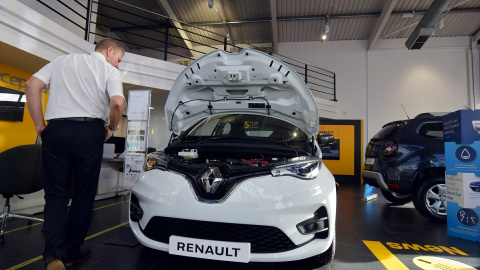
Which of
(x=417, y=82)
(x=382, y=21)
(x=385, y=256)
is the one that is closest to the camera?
(x=385, y=256)

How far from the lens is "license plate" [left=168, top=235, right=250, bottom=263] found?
158 centimetres

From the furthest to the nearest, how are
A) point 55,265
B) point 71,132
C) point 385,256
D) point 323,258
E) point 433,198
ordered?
point 433,198 → point 385,256 → point 323,258 → point 71,132 → point 55,265

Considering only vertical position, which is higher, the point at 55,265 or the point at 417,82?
the point at 417,82

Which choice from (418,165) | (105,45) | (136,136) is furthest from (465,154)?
(105,45)

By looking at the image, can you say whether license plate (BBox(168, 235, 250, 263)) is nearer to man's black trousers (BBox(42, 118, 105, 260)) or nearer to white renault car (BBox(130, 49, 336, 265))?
white renault car (BBox(130, 49, 336, 265))

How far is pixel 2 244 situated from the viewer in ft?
8.30

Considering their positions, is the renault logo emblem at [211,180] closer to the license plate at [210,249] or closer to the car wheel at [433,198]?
the license plate at [210,249]

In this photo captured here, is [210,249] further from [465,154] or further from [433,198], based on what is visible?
[433,198]

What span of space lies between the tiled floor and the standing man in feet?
1.30

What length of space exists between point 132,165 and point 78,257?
98 centimetres

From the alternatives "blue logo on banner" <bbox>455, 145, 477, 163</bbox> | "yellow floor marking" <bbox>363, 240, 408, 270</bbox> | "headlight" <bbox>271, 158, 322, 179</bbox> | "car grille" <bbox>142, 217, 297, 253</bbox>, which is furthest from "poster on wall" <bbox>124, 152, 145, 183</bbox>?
"blue logo on banner" <bbox>455, 145, 477, 163</bbox>

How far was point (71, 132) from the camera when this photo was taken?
1855 mm

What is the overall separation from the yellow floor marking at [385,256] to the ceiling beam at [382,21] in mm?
8121

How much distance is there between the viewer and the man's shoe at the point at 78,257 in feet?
6.65
